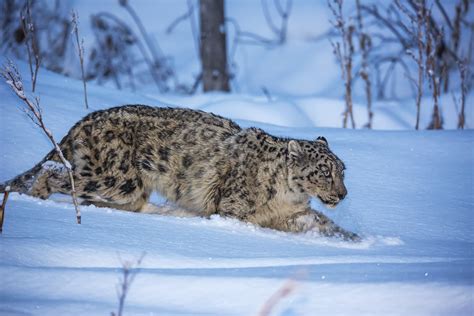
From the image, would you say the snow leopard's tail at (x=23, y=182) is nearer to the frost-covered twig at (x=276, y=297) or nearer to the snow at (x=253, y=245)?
the snow at (x=253, y=245)

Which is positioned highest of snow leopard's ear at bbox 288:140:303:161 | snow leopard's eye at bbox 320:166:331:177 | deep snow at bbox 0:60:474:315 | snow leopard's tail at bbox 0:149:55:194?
snow leopard's ear at bbox 288:140:303:161

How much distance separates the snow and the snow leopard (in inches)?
10.3

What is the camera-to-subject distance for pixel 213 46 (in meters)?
11.4

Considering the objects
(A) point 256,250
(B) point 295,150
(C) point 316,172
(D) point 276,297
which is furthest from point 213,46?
(D) point 276,297

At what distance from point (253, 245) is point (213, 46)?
7.24m

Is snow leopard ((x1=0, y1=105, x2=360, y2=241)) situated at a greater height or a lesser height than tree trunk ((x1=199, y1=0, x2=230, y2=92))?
lesser

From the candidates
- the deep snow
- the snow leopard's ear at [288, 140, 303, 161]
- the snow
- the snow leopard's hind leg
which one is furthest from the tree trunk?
the snow leopard's hind leg

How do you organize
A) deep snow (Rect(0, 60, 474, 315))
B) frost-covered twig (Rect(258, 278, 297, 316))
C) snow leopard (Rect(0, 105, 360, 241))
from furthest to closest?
snow leopard (Rect(0, 105, 360, 241)) < deep snow (Rect(0, 60, 474, 315)) < frost-covered twig (Rect(258, 278, 297, 316))

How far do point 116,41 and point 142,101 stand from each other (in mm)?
5753

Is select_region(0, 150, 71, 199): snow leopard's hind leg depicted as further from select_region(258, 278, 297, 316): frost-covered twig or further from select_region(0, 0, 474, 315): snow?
select_region(258, 278, 297, 316): frost-covered twig

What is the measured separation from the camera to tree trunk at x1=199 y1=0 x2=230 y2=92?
1112 cm

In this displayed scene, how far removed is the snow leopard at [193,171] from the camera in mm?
→ 5531

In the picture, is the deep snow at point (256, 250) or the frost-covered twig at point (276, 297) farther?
the deep snow at point (256, 250)

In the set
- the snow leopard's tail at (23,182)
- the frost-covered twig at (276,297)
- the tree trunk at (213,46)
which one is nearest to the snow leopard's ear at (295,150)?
the snow leopard's tail at (23,182)
